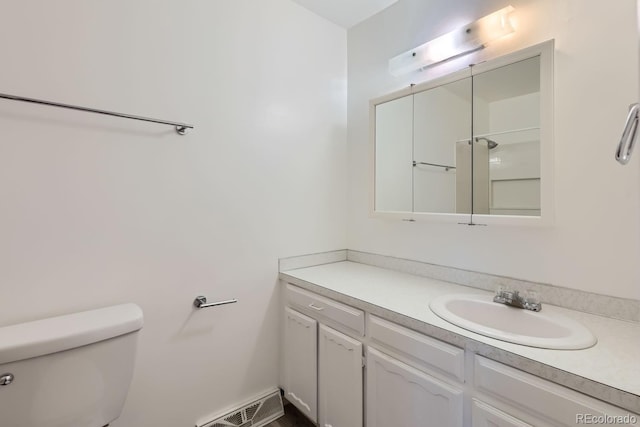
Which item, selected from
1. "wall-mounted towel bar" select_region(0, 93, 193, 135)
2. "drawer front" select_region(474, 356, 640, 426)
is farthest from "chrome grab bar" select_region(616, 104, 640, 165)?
"wall-mounted towel bar" select_region(0, 93, 193, 135)

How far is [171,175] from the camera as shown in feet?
4.87

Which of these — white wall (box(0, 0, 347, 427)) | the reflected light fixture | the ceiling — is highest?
the ceiling

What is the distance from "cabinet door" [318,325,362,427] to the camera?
138 centimetres

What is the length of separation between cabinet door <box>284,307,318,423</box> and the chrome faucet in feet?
2.96

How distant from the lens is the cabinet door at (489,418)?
89 cm

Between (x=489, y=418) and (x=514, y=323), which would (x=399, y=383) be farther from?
(x=514, y=323)

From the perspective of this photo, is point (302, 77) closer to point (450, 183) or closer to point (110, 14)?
point (110, 14)

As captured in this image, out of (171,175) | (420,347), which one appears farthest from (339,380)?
(171,175)

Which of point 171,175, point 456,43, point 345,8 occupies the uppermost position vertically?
point 345,8

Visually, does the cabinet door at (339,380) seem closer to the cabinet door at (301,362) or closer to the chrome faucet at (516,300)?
the cabinet door at (301,362)

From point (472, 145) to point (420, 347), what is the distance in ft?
3.37

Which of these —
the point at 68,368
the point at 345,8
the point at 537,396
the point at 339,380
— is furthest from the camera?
the point at 345,8

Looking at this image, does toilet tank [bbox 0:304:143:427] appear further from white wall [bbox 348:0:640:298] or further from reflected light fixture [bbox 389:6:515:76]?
reflected light fixture [bbox 389:6:515:76]

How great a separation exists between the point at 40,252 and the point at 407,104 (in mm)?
1940
